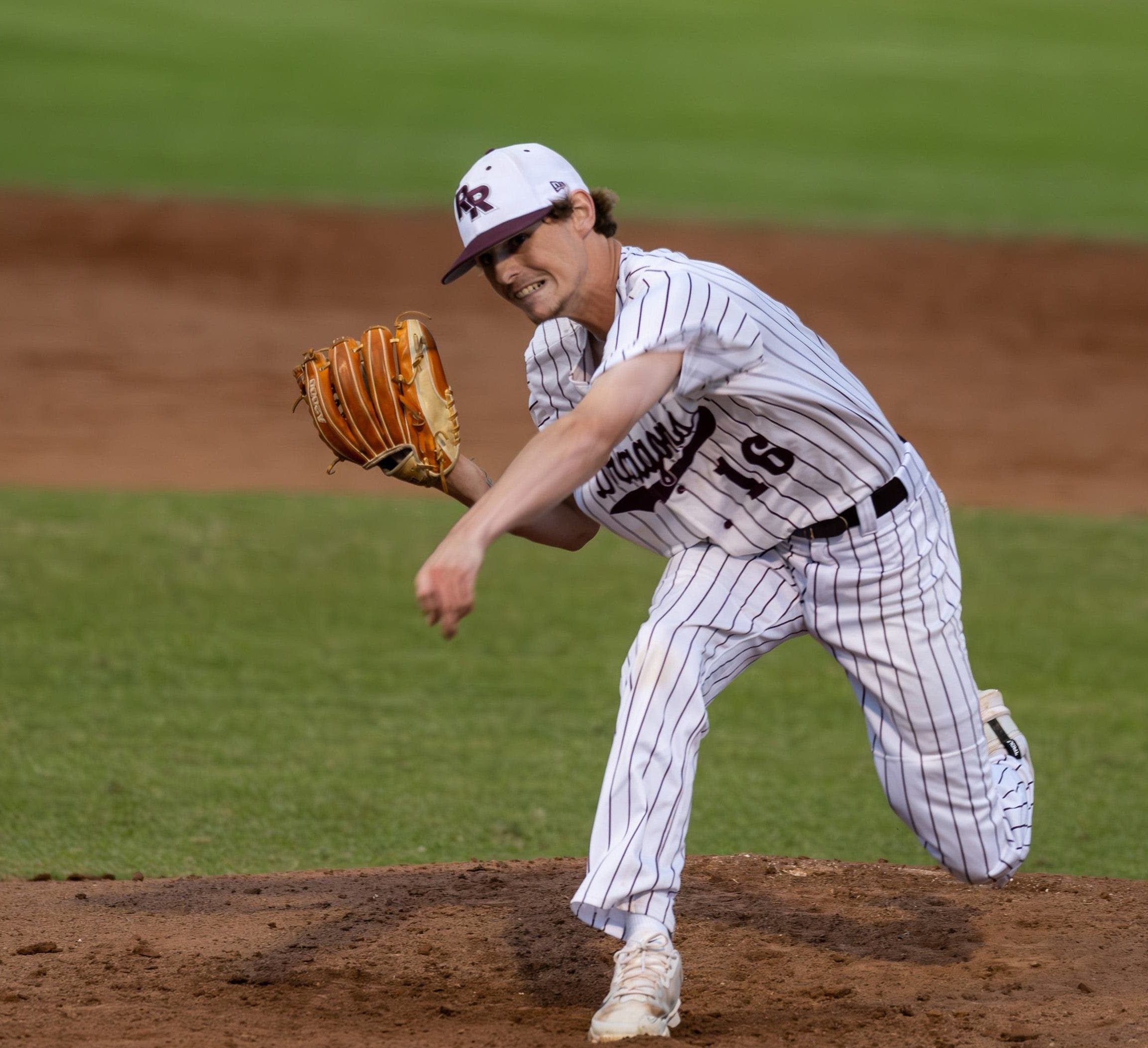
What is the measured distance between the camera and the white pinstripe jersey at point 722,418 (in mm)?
2982

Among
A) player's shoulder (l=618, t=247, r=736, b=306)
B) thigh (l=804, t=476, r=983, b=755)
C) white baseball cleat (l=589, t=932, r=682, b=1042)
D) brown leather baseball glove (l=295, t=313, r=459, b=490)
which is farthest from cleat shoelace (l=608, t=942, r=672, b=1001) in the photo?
player's shoulder (l=618, t=247, r=736, b=306)

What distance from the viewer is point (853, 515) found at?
3.32 meters

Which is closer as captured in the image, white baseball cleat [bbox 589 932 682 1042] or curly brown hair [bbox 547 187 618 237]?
white baseball cleat [bbox 589 932 682 1042]

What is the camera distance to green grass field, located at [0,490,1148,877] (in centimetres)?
491

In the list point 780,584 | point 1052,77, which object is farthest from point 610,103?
point 780,584

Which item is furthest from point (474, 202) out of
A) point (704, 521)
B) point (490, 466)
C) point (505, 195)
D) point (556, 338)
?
point (490, 466)

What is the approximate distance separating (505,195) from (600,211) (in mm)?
304

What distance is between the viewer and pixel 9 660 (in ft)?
20.2

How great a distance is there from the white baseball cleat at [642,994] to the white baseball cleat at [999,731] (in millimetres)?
1002

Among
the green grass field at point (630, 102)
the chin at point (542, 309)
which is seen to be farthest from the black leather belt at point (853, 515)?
the green grass field at point (630, 102)

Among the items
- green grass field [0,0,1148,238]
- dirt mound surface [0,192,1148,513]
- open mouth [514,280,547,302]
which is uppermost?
green grass field [0,0,1148,238]

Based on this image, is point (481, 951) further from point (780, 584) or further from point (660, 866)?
point (780, 584)

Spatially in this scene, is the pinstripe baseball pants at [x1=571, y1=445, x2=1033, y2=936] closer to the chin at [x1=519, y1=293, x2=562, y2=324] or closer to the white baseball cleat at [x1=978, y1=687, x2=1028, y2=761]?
the white baseball cleat at [x1=978, y1=687, x2=1028, y2=761]

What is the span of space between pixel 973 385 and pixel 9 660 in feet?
26.2
